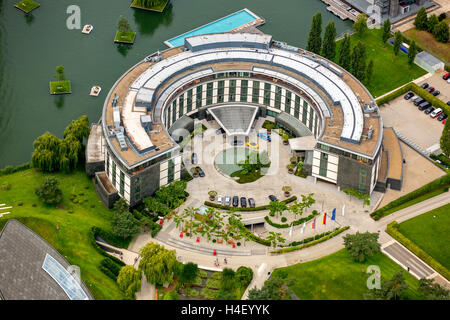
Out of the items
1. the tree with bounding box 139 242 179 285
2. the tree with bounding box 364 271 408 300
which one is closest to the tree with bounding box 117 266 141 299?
the tree with bounding box 139 242 179 285

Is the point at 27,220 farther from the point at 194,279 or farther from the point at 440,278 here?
the point at 440,278

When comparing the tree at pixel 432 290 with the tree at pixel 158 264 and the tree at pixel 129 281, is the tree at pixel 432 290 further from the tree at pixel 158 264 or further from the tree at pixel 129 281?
the tree at pixel 129 281

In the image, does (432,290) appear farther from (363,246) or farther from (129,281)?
(129,281)

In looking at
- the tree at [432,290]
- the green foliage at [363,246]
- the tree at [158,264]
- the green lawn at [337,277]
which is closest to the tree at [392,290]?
the green lawn at [337,277]

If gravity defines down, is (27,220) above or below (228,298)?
above

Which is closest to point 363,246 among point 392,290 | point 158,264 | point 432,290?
point 392,290

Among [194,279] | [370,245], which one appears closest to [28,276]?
[194,279]
